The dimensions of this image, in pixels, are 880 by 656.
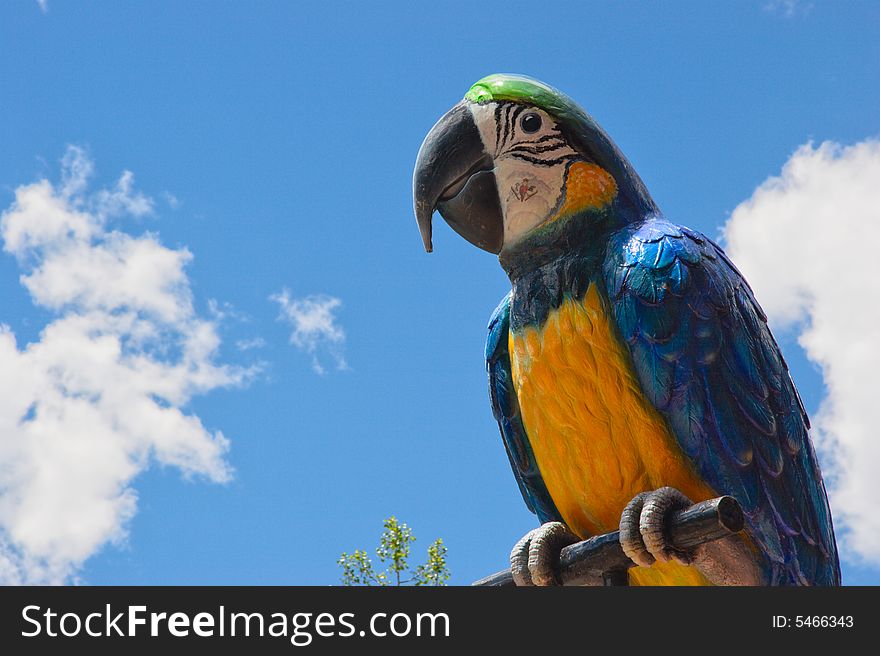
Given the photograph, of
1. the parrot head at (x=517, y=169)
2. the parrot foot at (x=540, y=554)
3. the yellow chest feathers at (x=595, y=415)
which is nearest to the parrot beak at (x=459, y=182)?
the parrot head at (x=517, y=169)

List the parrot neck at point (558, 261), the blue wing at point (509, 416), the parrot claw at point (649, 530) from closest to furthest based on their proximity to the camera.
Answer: the parrot claw at point (649, 530), the parrot neck at point (558, 261), the blue wing at point (509, 416)

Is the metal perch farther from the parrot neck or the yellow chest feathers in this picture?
the parrot neck

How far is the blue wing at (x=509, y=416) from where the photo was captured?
4.40 m

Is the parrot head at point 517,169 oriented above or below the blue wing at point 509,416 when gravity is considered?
above

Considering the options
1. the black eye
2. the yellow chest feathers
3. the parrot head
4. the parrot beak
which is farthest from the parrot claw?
the black eye

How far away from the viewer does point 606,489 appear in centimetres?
397

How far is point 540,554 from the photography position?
3898mm

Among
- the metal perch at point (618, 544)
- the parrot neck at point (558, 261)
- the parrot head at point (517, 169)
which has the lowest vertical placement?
the metal perch at point (618, 544)

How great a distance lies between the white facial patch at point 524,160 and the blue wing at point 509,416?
16.3 inches

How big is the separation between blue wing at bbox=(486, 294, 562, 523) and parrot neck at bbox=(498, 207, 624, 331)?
29cm

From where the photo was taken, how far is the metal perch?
10.5 ft

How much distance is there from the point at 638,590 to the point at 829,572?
1.40 metres

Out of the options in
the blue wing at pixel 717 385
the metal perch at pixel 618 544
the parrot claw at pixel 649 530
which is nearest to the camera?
the metal perch at pixel 618 544

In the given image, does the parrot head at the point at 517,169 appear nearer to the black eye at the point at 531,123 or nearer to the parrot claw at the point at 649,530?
the black eye at the point at 531,123
